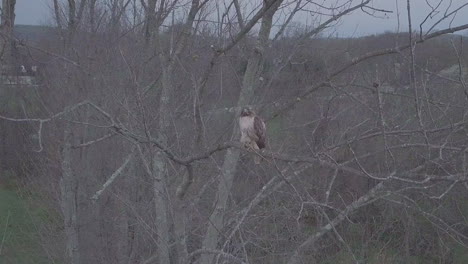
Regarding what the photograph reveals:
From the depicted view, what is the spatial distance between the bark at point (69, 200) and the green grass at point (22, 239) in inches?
47.7

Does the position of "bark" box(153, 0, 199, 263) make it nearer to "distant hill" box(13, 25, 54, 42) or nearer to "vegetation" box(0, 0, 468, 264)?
"vegetation" box(0, 0, 468, 264)

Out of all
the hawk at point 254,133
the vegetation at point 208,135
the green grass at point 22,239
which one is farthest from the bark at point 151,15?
the green grass at point 22,239

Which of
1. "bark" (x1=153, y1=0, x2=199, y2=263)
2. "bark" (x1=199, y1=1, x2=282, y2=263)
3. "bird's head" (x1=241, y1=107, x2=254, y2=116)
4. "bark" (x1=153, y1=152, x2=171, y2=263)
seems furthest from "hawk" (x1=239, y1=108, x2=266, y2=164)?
"bark" (x1=153, y1=152, x2=171, y2=263)

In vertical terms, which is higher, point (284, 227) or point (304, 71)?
point (304, 71)

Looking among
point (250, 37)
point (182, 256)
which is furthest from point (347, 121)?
point (182, 256)

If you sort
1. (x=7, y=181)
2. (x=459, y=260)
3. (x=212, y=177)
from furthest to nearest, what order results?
(x=7, y=181) → (x=459, y=260) → (x=212, y=177)

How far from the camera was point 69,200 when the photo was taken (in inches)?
409

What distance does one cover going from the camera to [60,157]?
10.4 m

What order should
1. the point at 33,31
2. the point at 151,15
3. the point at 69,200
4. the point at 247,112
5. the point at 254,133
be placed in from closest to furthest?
1. the point at 254,133
2. the point at 247,112
3. the point at 151,15
4. the point at 69,200
5. the point at 33,31

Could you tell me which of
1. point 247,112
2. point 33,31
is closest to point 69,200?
point 33,31

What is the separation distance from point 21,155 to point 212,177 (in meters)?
8.51

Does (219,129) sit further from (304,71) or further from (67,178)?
(67,178)

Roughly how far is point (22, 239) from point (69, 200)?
10.4 ft

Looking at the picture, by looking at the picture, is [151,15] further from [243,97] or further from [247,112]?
[247,112]
